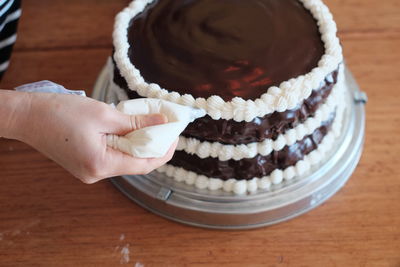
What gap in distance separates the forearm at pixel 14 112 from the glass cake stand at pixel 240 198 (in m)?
0.34

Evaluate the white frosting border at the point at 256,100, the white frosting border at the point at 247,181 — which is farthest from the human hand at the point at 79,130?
the white frosting border at the point at 247,181

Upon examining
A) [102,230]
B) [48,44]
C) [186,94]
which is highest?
[186,94]

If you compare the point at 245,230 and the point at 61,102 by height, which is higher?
the point at 61,102

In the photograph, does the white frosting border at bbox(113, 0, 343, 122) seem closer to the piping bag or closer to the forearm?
the piping bag

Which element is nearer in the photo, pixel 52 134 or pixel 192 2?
pixel 52 134

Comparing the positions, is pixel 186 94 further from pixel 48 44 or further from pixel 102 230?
pixel 48 44

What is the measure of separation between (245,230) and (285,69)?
351 mm

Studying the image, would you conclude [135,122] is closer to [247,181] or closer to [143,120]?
[143,120]

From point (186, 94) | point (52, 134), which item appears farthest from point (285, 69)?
point (52, 134)

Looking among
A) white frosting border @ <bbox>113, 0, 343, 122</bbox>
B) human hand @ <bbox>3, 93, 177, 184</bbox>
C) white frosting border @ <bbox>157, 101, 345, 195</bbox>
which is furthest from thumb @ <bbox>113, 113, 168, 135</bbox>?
white frosting border @ <bbox>157, 101, 345, 195</bbox>

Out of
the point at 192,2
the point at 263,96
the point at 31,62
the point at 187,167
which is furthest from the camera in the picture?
the point at 31,62

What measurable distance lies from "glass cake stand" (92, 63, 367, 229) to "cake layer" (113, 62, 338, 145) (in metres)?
0.13

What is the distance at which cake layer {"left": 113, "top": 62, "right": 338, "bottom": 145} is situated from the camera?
3.08ft

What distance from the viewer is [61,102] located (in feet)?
2.62
